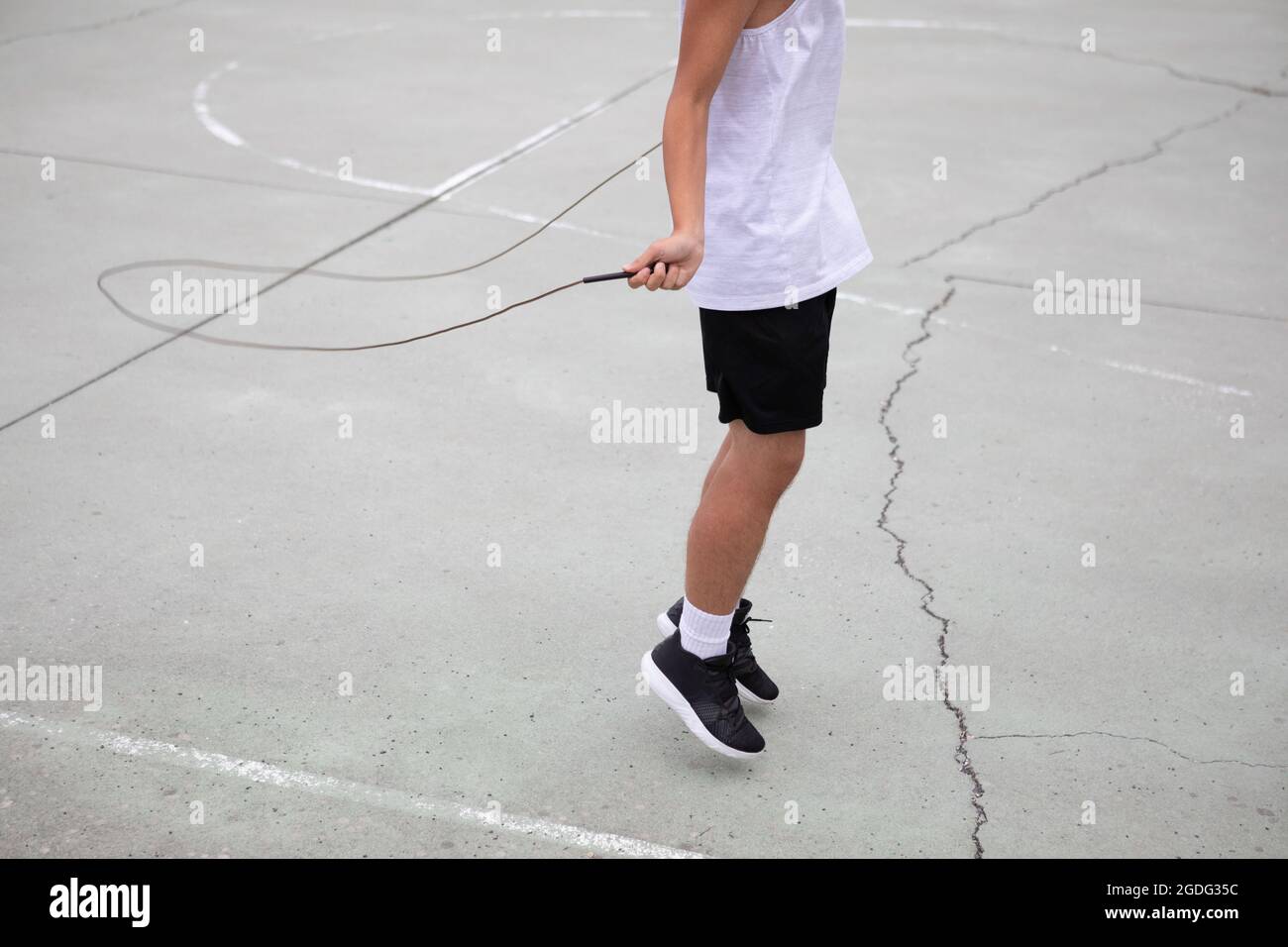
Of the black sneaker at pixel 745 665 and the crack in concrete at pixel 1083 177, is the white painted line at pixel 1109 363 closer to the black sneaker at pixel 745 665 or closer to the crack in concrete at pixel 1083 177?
the crack in concrete at pixel 1083 177

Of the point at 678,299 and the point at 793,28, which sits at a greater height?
the point at 793,28

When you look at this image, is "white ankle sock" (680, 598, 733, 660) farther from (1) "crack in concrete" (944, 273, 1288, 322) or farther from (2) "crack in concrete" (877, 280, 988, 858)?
(1) "crack in concrete" (944, 273, 1288, 322)

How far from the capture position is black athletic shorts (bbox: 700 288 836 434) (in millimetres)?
2754

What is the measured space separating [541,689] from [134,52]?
748 cm

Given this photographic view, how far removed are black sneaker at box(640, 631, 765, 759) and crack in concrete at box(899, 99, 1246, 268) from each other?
350 centimetres

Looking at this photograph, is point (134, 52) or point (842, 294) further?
point (134, 52)

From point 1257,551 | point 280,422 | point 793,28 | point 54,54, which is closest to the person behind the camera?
point 793,28

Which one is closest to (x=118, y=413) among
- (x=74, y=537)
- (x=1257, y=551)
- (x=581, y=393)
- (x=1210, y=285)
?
(x=74, y=537)

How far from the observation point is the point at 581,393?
4.73 meters

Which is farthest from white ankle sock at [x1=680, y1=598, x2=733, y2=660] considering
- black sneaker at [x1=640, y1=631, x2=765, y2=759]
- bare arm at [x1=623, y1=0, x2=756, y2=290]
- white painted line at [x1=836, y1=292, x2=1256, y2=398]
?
white painted line at [x1=836, y1=292, x2=1256, y2=398]

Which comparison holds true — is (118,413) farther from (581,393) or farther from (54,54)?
(54,54)

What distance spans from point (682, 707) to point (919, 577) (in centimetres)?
106

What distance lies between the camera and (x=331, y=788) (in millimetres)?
2883

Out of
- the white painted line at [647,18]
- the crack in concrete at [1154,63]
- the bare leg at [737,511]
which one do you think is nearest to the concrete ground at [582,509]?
the bare leg at [737,511]
